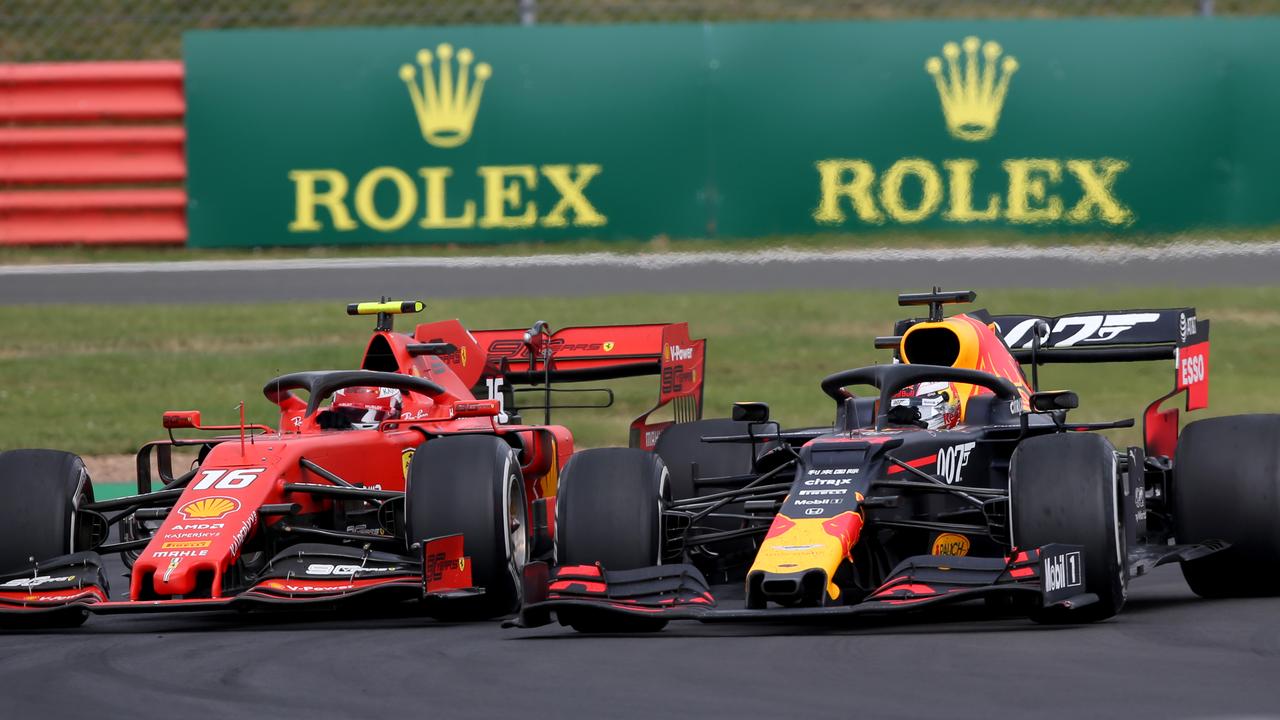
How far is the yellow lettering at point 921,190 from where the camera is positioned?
19250 millimetres

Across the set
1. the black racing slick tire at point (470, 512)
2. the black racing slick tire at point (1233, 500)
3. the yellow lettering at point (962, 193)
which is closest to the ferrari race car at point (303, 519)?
the black racing slick tire at point (470, 512)

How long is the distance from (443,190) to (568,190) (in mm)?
1152

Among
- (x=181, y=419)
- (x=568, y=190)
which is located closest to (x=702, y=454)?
(x=181, y=419)

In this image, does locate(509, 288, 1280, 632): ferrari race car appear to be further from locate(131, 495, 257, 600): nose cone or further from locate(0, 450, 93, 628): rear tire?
locate(0, 450, 93, 628): rear tire

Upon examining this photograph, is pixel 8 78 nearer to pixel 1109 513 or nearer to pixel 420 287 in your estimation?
pixel 420 287

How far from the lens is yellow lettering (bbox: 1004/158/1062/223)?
19188 mm

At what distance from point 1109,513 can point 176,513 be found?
166 inches

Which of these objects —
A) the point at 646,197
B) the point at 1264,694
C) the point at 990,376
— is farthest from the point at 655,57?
the point at 1264,694

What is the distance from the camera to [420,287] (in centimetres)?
1902

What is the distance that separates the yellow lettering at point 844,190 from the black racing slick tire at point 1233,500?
947 cm

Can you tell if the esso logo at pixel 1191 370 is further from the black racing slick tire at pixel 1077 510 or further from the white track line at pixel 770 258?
the white track line at pixel 770 258

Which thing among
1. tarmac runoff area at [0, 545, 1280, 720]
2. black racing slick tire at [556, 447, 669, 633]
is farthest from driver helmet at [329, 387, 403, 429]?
black racing slick tire at [556, 447, 669, 633]

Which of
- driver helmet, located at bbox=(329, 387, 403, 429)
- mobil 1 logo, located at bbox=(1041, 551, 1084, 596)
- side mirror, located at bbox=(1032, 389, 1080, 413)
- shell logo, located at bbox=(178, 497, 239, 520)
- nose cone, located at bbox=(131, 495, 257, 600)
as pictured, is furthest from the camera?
driver helmet, located at bbox=(329, 387, 403, 429)

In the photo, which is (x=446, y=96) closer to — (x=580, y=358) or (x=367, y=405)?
(x=580, y=358)
